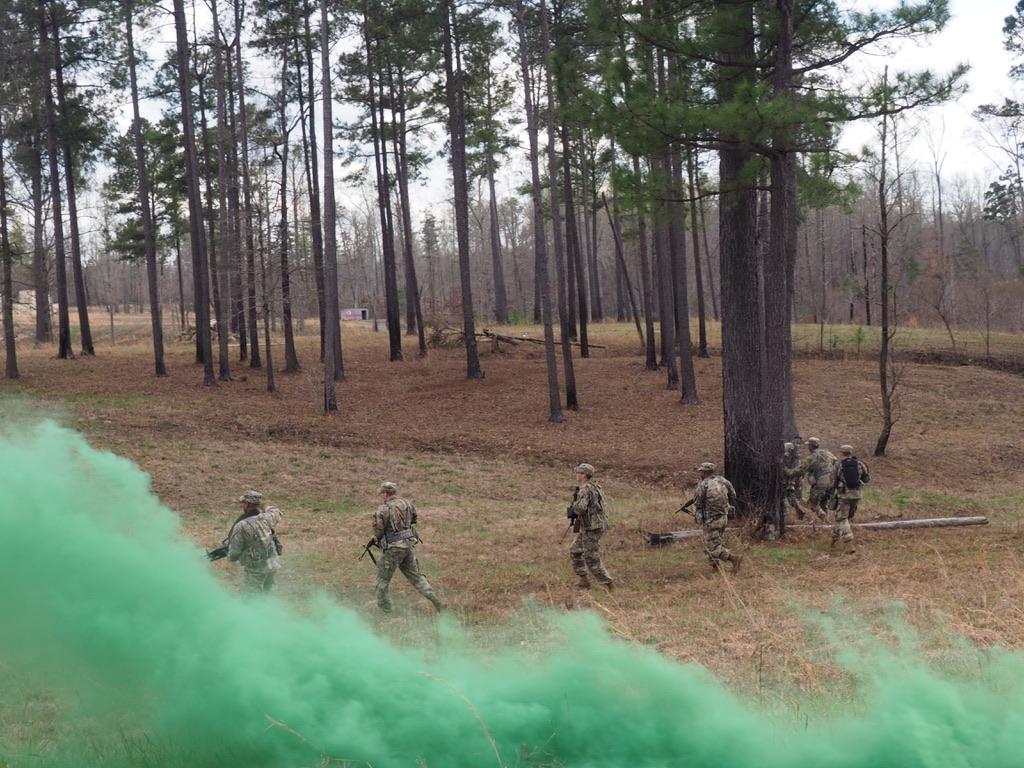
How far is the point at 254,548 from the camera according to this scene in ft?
33.4

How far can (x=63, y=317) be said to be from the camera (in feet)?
102

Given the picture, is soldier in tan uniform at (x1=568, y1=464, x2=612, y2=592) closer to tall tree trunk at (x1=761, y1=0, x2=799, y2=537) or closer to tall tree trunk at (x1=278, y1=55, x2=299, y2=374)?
tall tree trunk at (x1=761, y1=0, x2=799, y2=537)

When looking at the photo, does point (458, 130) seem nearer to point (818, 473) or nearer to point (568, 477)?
point (568, 477)

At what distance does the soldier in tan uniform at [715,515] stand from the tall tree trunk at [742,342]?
248cm

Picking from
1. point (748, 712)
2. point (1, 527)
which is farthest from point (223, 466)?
point (748, 712)

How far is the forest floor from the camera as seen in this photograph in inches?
374

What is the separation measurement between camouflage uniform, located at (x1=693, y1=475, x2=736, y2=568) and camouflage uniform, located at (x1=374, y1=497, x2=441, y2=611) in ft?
13.3

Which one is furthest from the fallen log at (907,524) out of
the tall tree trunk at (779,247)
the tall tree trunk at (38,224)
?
the tall tree trunk at (38,224)

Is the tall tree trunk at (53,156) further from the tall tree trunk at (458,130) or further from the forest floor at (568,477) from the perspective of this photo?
the tall tree trunk at (458,130)

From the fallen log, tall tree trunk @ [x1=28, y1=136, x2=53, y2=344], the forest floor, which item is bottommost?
the fallen log

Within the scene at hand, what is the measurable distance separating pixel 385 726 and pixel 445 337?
33.5m

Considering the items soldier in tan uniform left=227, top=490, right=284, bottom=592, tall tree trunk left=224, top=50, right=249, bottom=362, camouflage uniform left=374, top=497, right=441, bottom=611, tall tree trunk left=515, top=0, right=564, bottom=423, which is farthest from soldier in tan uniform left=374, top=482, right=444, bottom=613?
tall tree trunk left=224, top=50, right=249, bottom=362

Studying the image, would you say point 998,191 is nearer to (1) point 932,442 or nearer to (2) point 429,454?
(1) point 932,442

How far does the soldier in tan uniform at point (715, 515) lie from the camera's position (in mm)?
11711
